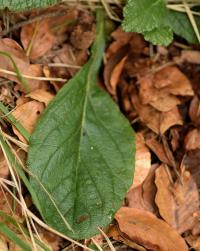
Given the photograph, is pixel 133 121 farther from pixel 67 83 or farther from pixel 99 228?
pixel 99 228

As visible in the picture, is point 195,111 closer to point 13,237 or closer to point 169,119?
point 169,119

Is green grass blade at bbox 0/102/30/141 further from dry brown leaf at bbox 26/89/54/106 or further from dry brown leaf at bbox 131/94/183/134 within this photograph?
dry brown leaf at bbox 131/94/183/134

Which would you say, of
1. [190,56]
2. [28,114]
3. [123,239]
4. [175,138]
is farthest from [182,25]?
[123,239]

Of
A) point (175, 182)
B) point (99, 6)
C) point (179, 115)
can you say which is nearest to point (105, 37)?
point (99, 6)

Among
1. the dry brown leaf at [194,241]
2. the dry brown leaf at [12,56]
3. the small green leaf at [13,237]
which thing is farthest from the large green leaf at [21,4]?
the dry brown leaf at [194,241]

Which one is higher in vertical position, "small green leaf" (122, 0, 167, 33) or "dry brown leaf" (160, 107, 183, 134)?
"small green leaf" (122, 0, 167, 33)

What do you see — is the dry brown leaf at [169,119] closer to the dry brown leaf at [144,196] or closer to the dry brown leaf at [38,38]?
the dry brown leaf at [144,196]

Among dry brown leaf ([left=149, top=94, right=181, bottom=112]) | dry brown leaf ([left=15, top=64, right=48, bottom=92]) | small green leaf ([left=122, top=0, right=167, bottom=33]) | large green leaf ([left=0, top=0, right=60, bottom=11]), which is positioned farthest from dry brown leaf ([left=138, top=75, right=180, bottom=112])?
large green leaf ([left=0, top=0, right=60, bottom=11])
